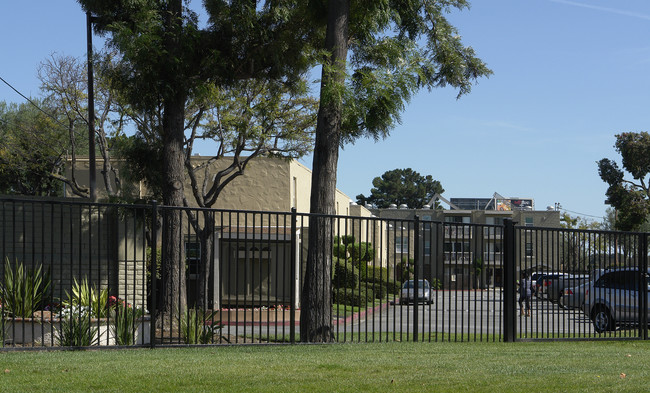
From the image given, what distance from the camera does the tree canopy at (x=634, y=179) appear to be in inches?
1833

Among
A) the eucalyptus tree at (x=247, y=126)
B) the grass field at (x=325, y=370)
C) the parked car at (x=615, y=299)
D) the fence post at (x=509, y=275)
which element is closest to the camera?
the grass field at (x=325, y=370)

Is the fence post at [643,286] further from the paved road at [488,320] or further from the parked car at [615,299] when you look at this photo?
the paved road at [488,320]

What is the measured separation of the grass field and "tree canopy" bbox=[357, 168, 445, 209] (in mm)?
116537

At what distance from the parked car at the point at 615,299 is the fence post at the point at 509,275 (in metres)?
1.88

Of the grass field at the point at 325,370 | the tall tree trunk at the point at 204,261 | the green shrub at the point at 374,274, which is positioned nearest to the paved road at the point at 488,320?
the green shrub at the point at 374,274

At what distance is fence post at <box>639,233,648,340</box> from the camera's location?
14516 mm

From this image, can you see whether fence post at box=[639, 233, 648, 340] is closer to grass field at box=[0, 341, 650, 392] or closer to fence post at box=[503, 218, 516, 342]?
fence post at box=[503, 218, 516, 342]

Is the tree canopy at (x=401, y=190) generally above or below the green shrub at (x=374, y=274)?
above

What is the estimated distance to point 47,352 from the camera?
10.8m

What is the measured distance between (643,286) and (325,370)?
27.5 feet

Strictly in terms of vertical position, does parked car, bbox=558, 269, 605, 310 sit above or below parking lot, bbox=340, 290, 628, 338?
above

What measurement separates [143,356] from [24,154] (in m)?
32.9

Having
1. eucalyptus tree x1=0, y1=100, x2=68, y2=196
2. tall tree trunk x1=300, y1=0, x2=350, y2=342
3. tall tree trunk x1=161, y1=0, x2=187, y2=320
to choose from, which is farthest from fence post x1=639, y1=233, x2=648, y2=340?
eucalyptus tree x1=0, y1=100, x2=68, y2=196

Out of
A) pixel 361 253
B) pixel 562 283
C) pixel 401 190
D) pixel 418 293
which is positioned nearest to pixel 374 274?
Answer: pixel 418 293
